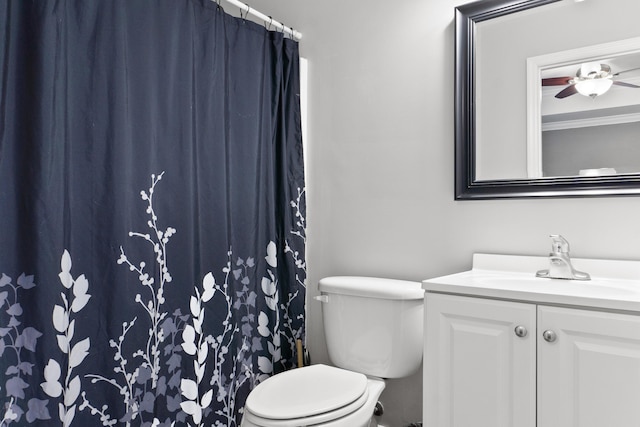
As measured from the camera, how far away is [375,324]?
171cm

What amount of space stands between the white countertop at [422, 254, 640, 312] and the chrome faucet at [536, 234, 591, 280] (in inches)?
0.9

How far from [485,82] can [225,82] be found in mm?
1022

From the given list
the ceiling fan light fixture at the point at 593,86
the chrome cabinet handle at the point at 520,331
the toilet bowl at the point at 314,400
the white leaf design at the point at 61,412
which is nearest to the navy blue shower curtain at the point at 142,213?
the white leaf design at the point at 61,412

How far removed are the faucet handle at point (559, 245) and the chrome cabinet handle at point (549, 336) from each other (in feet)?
1.24

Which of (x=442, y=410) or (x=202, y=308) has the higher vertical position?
(x=202, y=308)

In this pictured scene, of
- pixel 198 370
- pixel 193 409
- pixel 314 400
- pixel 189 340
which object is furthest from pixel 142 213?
pixel 314 400

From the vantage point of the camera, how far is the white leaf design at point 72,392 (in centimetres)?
126

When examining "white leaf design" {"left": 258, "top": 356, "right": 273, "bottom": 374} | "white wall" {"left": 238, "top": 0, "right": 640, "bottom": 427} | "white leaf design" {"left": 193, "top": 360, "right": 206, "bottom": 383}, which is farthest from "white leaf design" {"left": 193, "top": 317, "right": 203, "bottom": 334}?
"white wall" {"left": 238, "top": 0, "right": 640, "bottom": 427}

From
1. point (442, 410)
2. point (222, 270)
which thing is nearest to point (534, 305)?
point (442, 410)

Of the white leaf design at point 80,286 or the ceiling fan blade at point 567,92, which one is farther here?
the ceiling fan blade at point 567,92

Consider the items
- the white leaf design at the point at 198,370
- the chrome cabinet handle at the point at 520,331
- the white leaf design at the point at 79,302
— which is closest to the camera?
the chrome cabinet handle at the point at 520,331

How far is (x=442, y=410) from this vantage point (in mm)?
1315

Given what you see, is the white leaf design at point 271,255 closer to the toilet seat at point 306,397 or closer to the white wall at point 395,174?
the white wall at point 395,174

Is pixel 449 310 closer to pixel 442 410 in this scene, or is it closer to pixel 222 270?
pixel 442 410
